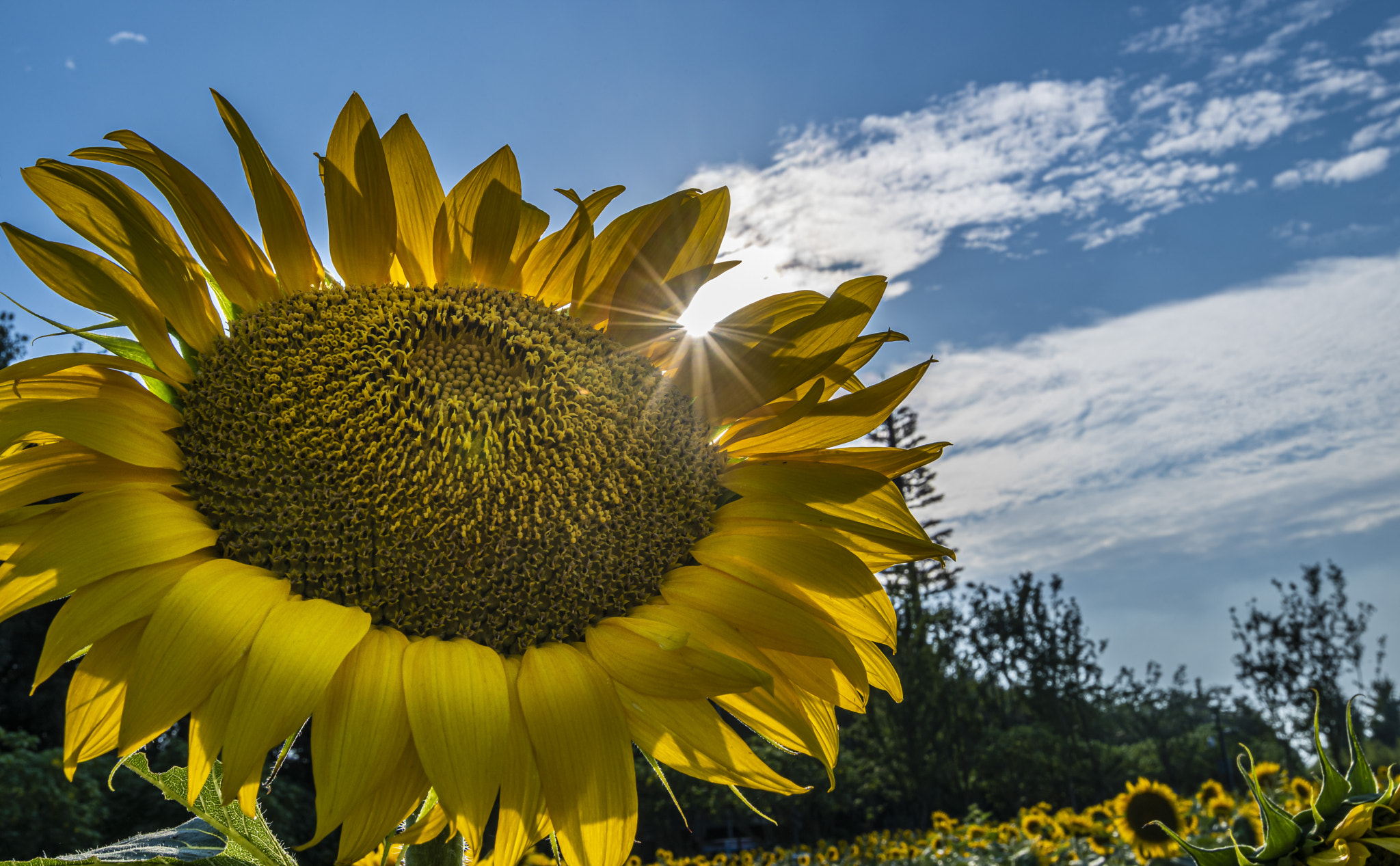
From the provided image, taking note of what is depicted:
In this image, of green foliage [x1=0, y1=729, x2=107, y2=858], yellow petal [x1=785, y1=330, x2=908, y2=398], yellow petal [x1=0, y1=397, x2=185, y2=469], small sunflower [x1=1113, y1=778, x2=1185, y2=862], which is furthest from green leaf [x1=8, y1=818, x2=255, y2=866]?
green foliage [x1=0, y1=729, x2=107, y2=858]

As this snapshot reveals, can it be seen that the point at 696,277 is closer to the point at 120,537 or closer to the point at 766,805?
the point at 120,537

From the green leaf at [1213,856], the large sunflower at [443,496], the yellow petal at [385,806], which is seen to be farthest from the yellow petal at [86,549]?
the green leaf at [1213,856]

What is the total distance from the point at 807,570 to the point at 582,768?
445 millimetres

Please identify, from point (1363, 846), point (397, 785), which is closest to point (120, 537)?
point (397, 785)

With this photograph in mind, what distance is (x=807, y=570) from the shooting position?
56.0 inches

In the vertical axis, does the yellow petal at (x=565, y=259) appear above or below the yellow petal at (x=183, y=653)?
above

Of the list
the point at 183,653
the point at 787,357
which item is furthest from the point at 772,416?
the point at 183,653

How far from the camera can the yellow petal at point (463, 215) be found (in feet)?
5.47

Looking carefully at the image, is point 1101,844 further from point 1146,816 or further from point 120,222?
point 120,222

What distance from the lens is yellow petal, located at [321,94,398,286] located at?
156cm

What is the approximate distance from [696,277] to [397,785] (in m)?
0.96

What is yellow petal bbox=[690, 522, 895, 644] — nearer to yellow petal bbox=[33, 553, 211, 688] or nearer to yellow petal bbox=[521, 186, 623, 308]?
yellow petal bbox=[521, 186, 623, 308]

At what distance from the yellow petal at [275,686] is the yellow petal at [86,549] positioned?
0.60 ft

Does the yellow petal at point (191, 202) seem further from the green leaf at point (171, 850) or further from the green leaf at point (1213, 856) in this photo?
the green leaf at point (1213, 856)
